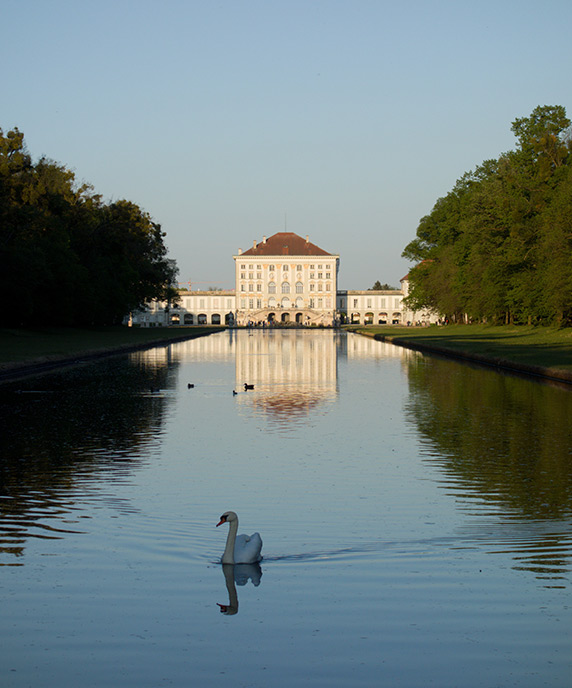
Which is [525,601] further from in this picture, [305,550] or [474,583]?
[305,550]

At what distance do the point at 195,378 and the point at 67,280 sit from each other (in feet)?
112

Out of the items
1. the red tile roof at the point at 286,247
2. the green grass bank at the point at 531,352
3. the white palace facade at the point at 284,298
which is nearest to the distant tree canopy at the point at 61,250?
the green grass bank at the point at 531,352

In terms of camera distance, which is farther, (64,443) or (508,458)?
(64,443)

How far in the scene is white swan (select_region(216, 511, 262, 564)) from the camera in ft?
23.4

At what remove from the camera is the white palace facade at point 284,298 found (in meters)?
162

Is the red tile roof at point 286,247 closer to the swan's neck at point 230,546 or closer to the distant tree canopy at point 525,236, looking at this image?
the distant tree canopy at point 525,236

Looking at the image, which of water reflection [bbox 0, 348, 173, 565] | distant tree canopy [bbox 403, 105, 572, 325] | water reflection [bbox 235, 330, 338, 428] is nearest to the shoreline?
water reflection [bbox 0, 348, 173, 565]

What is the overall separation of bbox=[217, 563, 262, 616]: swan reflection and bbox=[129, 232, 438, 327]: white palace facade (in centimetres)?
15125

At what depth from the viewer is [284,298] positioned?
16725 centimetres

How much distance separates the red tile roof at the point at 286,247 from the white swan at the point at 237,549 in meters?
160

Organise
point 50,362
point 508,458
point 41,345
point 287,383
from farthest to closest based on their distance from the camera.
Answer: point 41,345 → point 50,362 → point 287,383 → point 508,458

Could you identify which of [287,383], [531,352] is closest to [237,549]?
[287,383]

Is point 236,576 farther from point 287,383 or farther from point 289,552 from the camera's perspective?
point 287,383

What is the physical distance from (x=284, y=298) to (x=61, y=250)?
355ft
